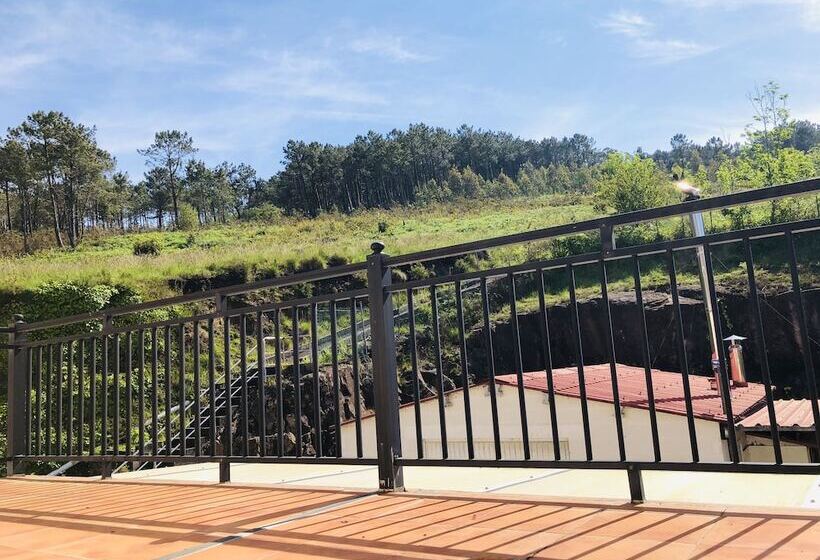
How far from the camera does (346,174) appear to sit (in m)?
42.8

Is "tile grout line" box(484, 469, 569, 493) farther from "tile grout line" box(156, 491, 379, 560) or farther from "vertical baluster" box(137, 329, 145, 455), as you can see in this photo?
"vertical baluster" box(137, 329, 145, 455)

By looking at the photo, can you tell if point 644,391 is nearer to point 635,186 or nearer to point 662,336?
point 662,336

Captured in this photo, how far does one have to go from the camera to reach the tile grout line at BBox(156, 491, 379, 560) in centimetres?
136

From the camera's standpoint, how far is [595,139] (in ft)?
177

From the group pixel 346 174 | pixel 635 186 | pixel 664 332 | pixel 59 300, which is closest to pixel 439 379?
pixel 59 300

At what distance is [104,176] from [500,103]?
30254 millimetres

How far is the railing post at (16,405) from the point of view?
3273mm

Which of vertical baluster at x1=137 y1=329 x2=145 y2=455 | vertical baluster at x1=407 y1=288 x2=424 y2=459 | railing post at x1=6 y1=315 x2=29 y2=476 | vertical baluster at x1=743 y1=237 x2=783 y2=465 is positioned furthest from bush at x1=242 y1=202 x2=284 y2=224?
vertical baluster at x1=743 y1=237 x2=783 y2=465

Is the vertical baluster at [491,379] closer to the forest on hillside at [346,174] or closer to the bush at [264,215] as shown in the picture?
the forest on hillside at [346,174]

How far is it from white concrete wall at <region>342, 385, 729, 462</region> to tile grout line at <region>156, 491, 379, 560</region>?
3.54 m

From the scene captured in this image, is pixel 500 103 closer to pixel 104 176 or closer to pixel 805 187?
pixel 104 176

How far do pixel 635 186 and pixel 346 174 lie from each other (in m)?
23.5

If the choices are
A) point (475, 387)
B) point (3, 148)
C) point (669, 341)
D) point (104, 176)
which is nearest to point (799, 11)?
point (669, 341)

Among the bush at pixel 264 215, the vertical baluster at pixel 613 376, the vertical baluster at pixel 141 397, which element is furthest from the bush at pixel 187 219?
the vertical baluster at pixel 613 376
